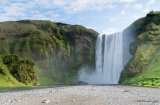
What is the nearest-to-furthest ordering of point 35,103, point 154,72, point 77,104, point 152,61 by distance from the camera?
1. point 77,104
2. point 35,103
3. point 154,72
4. point 152,61

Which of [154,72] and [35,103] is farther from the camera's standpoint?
[154,72]

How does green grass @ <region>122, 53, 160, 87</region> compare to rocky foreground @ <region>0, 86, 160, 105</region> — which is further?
green grass @ <region>122, 53, 160, 87</region>

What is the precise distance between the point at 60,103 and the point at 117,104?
742 centimetres

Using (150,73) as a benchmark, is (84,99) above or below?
above

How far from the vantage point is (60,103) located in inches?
1841

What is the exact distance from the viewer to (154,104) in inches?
1777

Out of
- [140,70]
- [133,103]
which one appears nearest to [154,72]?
[140,70]

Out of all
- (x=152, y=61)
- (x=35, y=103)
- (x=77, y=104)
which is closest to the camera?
(x=77, y=104)

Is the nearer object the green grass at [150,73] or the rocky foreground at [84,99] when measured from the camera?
the rocky foreground at [84,99]

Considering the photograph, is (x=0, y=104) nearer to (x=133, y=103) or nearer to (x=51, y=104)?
(x=51, y=104)

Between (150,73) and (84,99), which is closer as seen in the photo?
(84,99)

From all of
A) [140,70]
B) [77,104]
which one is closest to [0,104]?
[77,104]

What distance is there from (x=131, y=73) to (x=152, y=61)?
44.9 ft

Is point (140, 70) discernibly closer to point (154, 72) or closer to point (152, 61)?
point (152, 61)
